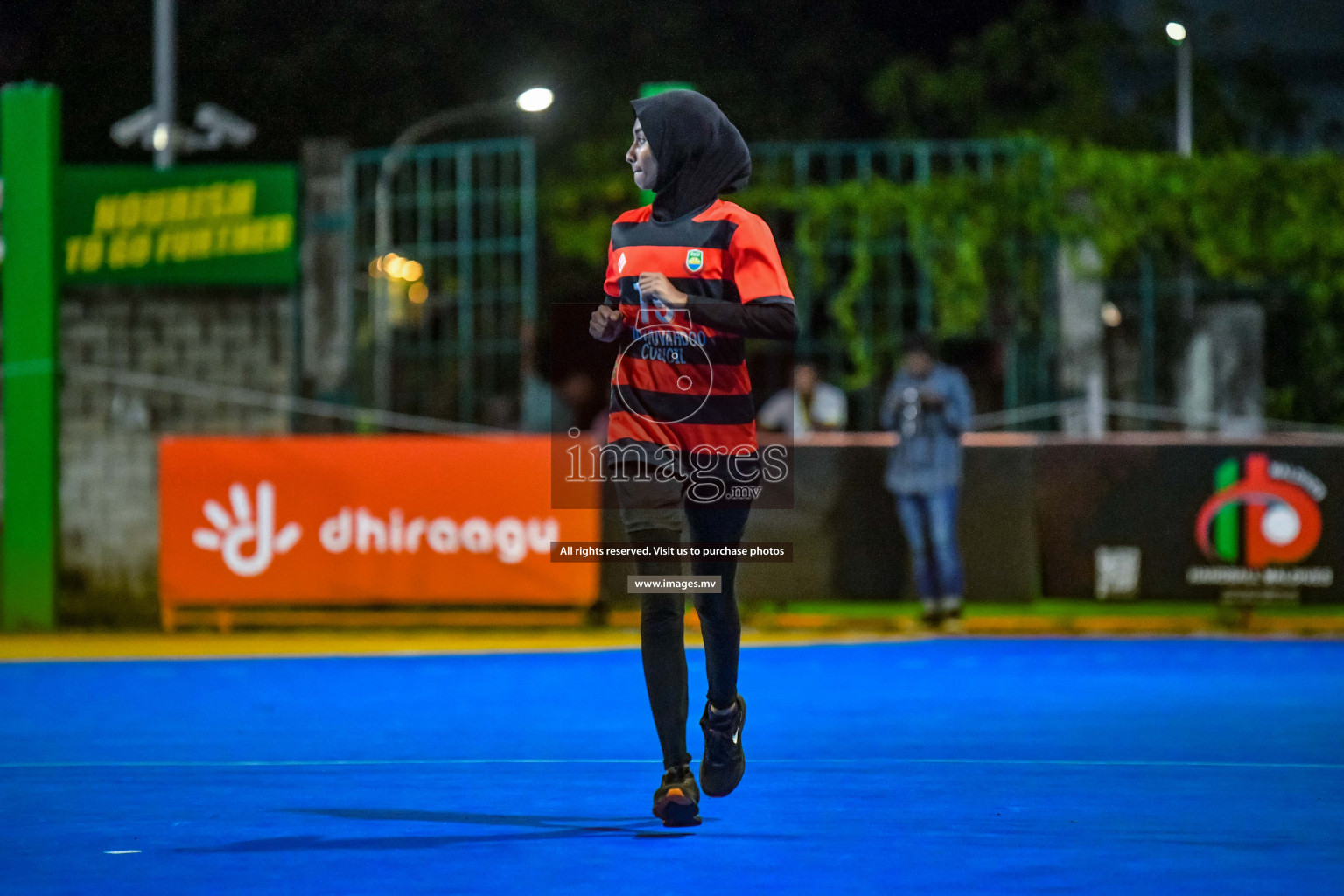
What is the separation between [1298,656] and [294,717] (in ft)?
18.8

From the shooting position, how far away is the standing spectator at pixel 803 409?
51.8 ft

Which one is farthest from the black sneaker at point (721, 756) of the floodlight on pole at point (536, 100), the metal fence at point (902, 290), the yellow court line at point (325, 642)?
the floodlight on pole at point (536, 100)

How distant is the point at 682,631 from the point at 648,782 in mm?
1057

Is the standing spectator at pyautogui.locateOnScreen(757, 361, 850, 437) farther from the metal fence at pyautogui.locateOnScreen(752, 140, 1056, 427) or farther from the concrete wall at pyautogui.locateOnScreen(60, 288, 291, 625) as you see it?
the concrete wall at pyautogui.locateOnScreen(60, 288, 291, 625)

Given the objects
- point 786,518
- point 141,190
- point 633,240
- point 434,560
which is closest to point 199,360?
point 141,190

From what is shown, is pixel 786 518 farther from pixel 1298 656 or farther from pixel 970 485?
pixel 1298 656

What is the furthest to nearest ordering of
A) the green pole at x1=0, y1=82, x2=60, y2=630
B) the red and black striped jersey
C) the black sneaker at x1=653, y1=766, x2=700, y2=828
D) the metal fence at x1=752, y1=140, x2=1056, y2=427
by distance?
the metal fence at x1=752, y1=140, x2=1056, y2=427, the green pole at x1=0, y1=82, x2=60, y2=630, the red and black striped jersey, the black sneaker at x1=653, y1=766, x2=700, y2=828

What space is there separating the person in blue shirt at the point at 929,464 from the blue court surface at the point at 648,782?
2309 mm

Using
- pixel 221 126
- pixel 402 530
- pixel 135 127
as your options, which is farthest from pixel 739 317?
pixel 135 127

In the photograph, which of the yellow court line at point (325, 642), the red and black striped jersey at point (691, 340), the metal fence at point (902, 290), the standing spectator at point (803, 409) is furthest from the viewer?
the metal fence at point (902, 290)

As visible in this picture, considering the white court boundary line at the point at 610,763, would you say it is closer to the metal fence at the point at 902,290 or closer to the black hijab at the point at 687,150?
the black hijab at the point at 687,150

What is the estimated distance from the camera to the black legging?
18.5ft

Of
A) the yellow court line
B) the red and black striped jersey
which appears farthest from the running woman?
the yellow court line

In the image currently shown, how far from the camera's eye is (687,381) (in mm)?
5664
